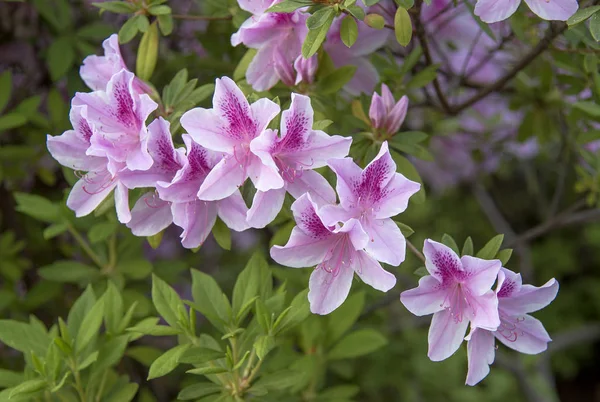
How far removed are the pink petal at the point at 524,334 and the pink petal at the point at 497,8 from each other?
0.59m

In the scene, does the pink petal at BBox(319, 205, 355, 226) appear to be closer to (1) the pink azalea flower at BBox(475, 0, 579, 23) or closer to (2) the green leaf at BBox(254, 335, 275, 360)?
(2) the green leaf at BBox(254, 335, 275, 360)

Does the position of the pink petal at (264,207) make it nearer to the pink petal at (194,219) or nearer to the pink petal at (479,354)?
the pink petal at (194,219)

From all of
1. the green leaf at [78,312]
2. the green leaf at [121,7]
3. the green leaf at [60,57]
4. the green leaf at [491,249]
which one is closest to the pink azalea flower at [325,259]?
the green leaf at [491,249]

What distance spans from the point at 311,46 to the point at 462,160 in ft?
7.34

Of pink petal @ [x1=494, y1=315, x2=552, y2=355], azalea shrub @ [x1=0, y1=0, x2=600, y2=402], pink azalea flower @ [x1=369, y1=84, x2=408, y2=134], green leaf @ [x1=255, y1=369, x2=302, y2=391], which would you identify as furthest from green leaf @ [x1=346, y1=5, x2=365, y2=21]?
green leaf @ [x1=255, y1=369, x2=302, y2=391]

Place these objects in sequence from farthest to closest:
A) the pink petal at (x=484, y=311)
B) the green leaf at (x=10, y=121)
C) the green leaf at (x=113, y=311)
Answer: the green leaf at (x=10, y=121), the green leaf at (x=113, y=311), the pink petal at (x=484, y=311)

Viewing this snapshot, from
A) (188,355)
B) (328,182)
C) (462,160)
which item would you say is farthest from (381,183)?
(462,160)

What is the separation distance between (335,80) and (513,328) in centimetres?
64

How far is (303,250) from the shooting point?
136cm

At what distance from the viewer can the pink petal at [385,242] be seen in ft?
4.14

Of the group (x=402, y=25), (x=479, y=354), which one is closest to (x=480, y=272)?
(x=479, y=354)

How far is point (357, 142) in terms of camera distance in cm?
157

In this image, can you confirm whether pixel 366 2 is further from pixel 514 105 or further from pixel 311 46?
pixel 514 105

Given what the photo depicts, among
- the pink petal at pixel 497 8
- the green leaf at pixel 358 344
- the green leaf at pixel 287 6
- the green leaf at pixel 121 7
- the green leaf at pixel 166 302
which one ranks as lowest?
the green leaf at pixel 358 344
